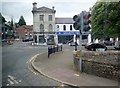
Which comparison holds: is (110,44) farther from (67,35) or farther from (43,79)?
(43,79)

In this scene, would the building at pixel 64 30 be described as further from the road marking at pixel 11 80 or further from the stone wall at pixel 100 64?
the road marking at pixel 11 80

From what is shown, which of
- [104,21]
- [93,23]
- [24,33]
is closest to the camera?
[104,21]

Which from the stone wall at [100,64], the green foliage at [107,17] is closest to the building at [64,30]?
the green foliage at [107,17]

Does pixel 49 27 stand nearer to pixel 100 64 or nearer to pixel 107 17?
pixel 107 17

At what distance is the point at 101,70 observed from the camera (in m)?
17.7

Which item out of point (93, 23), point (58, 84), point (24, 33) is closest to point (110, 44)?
point (93, 23)

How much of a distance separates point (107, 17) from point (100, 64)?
6.44 m

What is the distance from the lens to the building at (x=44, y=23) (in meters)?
84.8

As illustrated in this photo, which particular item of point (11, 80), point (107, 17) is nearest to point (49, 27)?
point (107, 17)

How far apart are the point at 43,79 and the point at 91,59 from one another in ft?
12.3

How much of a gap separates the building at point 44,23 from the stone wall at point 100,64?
210ft

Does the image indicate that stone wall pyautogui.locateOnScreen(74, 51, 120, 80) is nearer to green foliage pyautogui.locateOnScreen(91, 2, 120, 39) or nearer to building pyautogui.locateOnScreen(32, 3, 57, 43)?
green foliage pyautogui.locateOnScreen(91, 2, 120, 39)

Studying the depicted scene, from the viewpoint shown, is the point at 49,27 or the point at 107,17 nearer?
the point at 107,17

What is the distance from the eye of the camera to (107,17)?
23.4 metres
